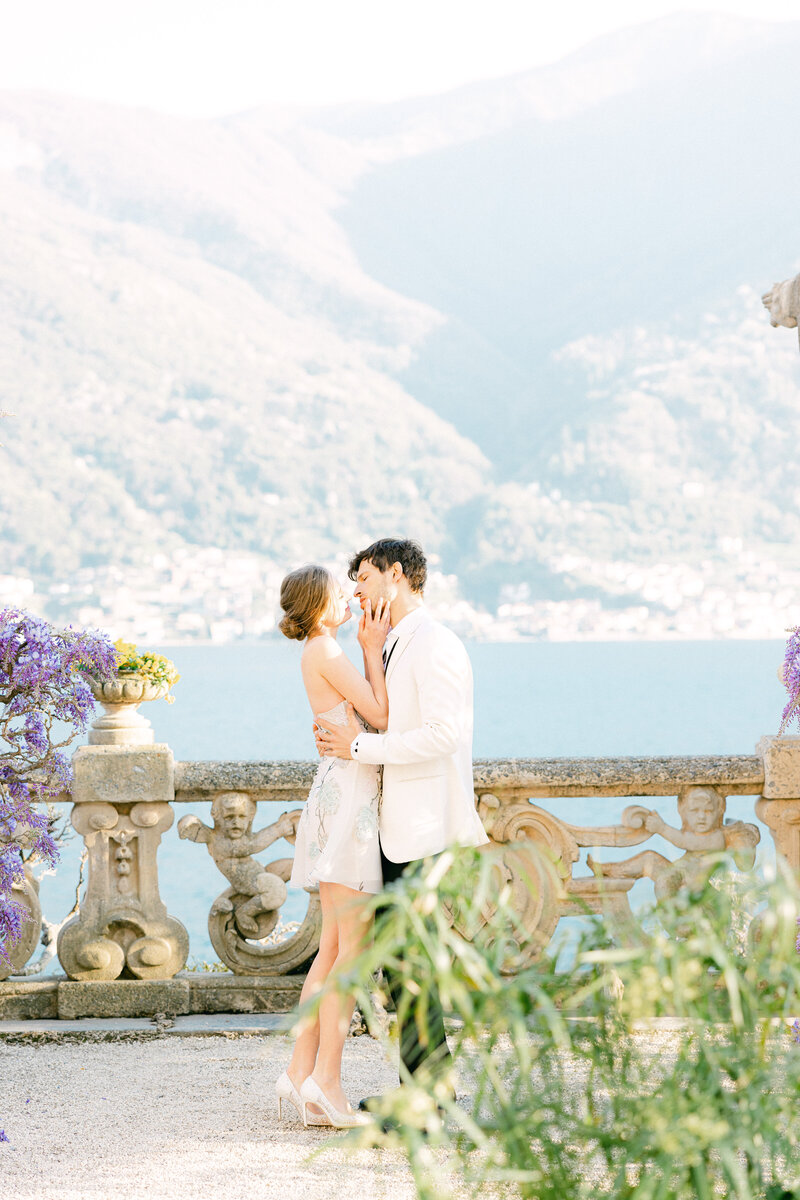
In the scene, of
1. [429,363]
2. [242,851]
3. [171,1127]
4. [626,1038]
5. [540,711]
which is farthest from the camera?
[429,363]

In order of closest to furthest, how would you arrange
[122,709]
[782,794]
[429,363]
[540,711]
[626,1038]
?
[626,1038]
[782,794]
[122,709]
[540,711]
[429,363]

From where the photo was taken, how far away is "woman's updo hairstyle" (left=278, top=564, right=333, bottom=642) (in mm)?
4121

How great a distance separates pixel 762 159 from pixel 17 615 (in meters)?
145

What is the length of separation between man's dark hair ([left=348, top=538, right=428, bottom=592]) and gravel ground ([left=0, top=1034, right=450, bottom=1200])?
1.42 metres

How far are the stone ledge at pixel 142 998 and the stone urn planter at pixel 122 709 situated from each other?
100cm

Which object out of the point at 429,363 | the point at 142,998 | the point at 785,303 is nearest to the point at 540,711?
the point at 429,363

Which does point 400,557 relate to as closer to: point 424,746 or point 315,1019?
point 424,746

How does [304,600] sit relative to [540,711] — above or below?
below

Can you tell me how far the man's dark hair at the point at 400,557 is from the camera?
4.04 m

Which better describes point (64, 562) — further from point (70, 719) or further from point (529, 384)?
point (70, 719)

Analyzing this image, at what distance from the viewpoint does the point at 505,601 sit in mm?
115500

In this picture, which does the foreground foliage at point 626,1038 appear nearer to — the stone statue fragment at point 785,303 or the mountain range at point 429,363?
the stone statue fragment at point 785,303

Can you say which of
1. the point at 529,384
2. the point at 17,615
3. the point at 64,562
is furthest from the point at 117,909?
the point at 529,384

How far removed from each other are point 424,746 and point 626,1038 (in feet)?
5.82
